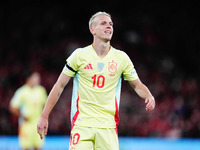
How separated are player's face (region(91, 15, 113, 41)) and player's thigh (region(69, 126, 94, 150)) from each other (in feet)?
3.39

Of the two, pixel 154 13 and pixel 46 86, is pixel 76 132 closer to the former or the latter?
pixel 46 86

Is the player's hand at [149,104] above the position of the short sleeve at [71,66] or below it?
below

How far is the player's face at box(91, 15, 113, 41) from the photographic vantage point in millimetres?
4828

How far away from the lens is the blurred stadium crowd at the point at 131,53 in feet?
47.0

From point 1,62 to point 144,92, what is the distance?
13.2 meters

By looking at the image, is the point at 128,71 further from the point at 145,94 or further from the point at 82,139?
the point at 82,139

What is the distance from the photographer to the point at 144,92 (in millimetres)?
4895

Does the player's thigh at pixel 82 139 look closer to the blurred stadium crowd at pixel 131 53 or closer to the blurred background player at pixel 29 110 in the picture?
the blurred background player at pixel 29 110

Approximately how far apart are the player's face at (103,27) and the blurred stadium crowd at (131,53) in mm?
9083

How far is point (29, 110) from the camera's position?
9844 millimetres

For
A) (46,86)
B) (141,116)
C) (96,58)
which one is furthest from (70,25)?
(96,58)

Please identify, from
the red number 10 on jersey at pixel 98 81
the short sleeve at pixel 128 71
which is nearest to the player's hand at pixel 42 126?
the red number 10 on jersey at pixel 98 81

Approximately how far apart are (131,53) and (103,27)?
13.7m

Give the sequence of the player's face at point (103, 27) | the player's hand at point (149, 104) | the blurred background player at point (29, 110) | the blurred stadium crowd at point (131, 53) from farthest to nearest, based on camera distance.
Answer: the blurred stadium crowd at point (131, 53)
the blurred background player at point (29, 110)
the player's face at point (103, 27)
the player's hand at point (149, 104)
